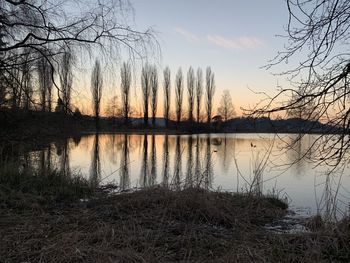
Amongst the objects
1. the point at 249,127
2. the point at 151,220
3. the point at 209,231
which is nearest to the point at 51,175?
the point at 151,220

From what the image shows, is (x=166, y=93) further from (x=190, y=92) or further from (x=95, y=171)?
(x=95, y=171)

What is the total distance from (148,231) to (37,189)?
3684mm

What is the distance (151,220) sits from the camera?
609 centimetres

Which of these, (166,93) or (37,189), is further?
(166,93)

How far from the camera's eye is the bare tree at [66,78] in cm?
884

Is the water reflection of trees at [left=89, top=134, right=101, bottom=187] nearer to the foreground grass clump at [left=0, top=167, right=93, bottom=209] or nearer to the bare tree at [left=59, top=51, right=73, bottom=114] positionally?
the foreground grass clump at [left=0, top=167, right=93, bottom=209]

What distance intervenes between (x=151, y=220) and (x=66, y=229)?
129cm

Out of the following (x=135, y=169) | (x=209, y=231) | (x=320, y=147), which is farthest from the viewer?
(x=135, y=169)

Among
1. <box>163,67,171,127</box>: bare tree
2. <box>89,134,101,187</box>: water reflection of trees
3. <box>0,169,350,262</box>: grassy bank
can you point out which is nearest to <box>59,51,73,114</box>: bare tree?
<box>0,169,350,262</box>: grassy bank

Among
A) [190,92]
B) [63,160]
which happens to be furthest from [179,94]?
[63,160]

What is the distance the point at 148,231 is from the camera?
5414 millimetres

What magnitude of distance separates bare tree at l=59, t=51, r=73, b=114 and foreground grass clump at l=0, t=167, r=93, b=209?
167cm

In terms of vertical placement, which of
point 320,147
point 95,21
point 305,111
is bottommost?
point 320,147

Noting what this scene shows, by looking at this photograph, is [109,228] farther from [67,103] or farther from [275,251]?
[67,103]
